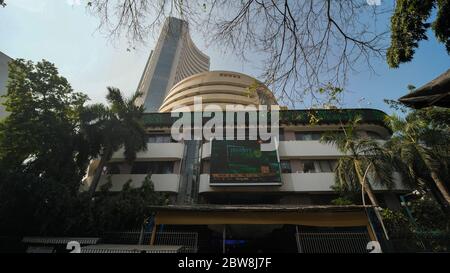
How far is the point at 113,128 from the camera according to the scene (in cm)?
1513

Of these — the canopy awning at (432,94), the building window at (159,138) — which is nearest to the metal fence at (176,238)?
the canopy awning at (432,94)

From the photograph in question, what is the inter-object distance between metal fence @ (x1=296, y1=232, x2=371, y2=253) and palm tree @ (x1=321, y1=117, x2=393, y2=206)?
2.51 meters

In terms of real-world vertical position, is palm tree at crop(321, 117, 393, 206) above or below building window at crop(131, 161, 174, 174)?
below

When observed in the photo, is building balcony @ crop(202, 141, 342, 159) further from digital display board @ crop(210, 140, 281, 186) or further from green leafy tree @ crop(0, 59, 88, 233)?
green leafy tree @ crop(0, 59, 88, 233)

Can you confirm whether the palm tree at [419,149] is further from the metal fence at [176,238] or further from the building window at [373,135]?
the metal fence at [176,238]

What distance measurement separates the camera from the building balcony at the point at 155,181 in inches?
637

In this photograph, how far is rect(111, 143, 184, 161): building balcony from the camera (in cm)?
1795

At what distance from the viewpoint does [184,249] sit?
8336 millimetres

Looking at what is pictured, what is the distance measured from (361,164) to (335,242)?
4596mm

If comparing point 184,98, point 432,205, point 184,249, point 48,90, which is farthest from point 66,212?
point 184,98

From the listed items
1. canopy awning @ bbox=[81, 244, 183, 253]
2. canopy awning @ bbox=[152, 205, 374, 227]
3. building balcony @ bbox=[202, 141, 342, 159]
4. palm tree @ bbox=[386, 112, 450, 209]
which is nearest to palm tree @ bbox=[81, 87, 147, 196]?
building balcony @ bbox=[202, 141, 342, 159]

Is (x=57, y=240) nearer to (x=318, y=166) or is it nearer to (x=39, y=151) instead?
(x=39, y=151)

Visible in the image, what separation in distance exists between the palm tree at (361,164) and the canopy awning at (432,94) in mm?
10011
